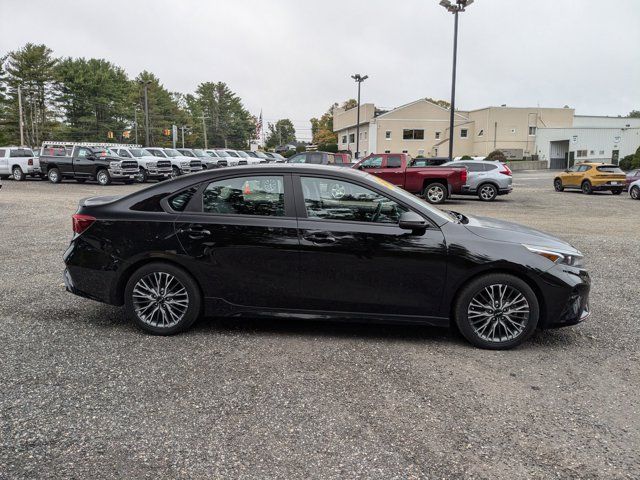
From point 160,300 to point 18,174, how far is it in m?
28.3

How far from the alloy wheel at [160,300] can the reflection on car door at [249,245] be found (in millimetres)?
247

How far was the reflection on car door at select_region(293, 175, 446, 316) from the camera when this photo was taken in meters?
4.25

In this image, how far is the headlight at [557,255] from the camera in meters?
4.26

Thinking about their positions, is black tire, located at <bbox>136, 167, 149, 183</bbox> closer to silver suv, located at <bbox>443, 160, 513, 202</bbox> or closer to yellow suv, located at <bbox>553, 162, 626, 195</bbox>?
silver suv, located at <bbox>443, 160, 513, 202</bbox>

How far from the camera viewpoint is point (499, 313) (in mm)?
4250

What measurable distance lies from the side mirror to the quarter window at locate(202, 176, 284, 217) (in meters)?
1.10

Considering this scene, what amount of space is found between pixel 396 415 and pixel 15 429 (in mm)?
2406

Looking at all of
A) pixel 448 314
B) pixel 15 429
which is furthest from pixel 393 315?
pixel 15 429

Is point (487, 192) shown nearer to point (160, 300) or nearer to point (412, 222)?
point (412, 222)

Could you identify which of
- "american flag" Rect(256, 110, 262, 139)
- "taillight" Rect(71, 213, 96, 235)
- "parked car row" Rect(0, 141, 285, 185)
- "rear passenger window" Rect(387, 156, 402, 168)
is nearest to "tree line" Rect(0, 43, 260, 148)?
"american flag" Rect(256, 110, 262, 139)

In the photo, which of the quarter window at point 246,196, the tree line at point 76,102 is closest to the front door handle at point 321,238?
the quarter window at point 246,196

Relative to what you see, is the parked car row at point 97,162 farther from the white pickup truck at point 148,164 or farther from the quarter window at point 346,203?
the quarter window at point 346,203

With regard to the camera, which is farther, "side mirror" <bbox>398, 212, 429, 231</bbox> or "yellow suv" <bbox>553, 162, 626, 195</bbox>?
"yellow suv" <bbox>553, 162, 626, 195</bbox>

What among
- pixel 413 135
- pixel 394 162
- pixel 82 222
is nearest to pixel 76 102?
pixel 413 135
